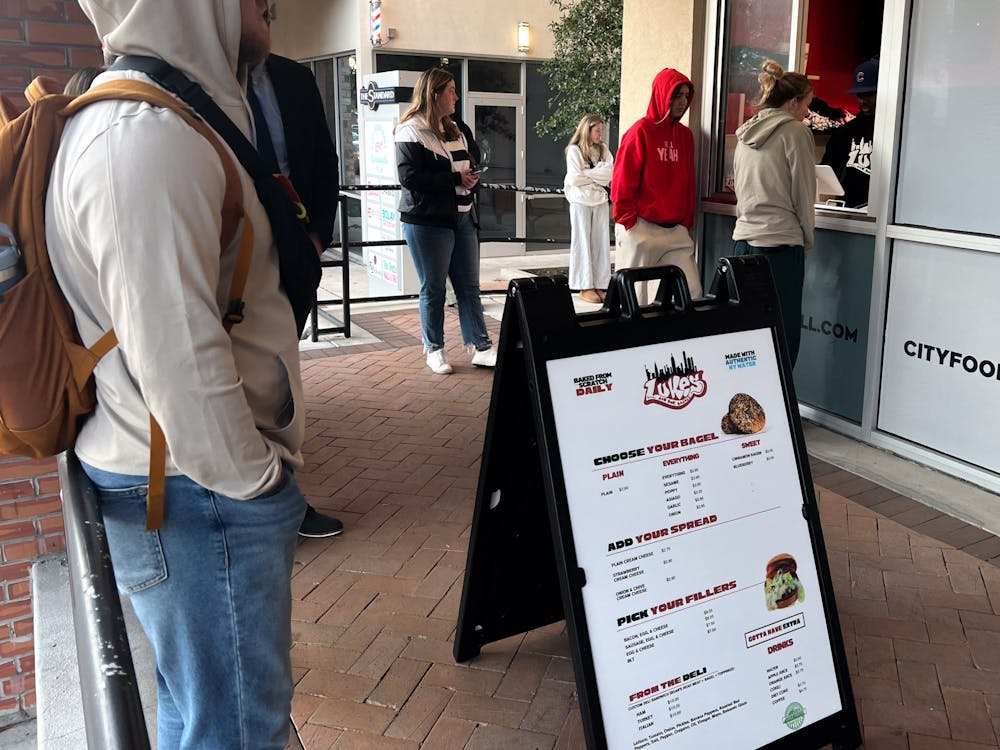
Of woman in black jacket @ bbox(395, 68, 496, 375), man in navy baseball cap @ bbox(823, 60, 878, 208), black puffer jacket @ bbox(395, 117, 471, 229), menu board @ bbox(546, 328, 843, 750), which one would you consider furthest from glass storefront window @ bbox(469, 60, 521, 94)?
menu board @ bbox(546, 328, 843, 750)

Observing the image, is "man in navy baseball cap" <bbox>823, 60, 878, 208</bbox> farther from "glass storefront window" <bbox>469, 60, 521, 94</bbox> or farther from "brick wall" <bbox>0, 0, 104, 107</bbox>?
"glass storefront window" <bbox>469, 60, 521, 94</bbox>

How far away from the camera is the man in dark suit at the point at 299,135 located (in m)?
2.31

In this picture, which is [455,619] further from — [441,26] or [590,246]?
[441,26]

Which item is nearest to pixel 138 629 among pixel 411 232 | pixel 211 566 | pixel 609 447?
pixel 211 566

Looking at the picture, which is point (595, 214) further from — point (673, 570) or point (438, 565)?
point (673, 570)

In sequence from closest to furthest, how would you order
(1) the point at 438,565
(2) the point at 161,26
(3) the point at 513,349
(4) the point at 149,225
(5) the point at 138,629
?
(4) the point at 149,225, (2) the point at 161,26, (3) the point at 513,349, (5) the point at 138,629, (1) the point at 438,565

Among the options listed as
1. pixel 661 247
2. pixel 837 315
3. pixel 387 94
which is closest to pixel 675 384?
pixel 837 315

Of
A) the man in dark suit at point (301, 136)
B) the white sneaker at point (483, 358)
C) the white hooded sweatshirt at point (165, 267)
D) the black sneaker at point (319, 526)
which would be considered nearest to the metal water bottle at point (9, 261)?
the white hooded sweatshirt at point (165, 267)

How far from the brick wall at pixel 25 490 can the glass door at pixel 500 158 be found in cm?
1107

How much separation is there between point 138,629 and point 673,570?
1.61m

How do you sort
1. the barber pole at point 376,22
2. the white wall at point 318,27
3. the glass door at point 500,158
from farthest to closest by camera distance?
the glass door at point 500,158
the white wall at point 318,27
the barber pole at point 376,22

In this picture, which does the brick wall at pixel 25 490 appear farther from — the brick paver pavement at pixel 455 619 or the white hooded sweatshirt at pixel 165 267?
the white hooded sweatshirt at pixel 165 267

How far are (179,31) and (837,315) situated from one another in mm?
4256

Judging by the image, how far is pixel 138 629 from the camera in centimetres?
270
